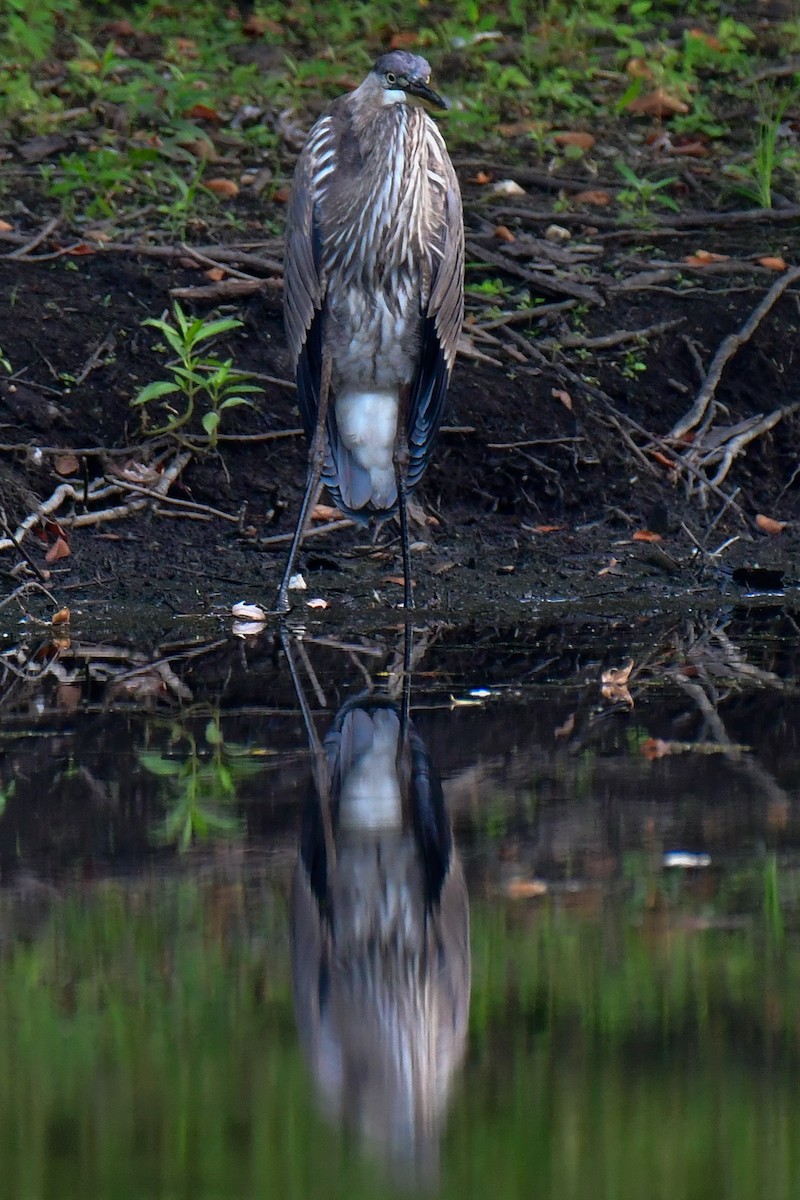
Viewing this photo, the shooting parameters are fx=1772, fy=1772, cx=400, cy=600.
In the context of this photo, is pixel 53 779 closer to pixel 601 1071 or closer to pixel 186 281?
pixel 601 1071

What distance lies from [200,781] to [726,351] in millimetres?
4014

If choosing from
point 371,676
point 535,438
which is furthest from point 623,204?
point 371,676

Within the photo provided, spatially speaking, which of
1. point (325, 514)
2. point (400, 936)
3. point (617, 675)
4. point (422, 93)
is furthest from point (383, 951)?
point (325, 514)

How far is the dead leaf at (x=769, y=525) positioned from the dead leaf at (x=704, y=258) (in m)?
1.62

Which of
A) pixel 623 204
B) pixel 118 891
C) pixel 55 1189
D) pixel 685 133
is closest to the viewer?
pixel 55 1189

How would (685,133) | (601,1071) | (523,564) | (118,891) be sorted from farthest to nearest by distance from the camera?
1. (685,133)
2. (523,564)
3. (118,891)
4. (601,1071)

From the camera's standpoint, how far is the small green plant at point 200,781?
3.93 meters

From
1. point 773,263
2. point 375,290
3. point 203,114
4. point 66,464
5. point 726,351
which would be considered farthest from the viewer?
point 203,114

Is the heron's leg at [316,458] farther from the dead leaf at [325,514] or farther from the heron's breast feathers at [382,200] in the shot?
the dead leaf at [325,514]

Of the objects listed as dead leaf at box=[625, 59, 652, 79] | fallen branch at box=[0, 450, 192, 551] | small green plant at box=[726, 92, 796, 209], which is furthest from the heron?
dead leaf at box=[625, 59, 652, 79]

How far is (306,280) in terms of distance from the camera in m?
6.22

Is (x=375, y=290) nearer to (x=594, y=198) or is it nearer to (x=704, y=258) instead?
(x=704, y=258)

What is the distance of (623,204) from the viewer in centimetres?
873

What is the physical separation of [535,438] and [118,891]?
3981mm
